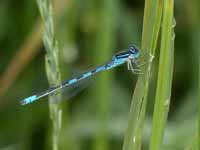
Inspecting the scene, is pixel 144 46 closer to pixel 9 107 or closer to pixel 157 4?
pixel 157 4

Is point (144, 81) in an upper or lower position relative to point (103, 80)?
lower

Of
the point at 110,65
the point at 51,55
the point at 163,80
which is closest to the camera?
the point at 163,80

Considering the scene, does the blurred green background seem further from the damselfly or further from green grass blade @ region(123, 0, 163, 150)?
green grass blade @ region(123, 0, 163, 150)

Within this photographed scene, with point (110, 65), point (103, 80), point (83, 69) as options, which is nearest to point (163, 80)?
point (110, 65)

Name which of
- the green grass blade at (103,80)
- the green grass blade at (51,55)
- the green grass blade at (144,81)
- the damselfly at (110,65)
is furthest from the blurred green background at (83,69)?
the green grass blade at (144,81)

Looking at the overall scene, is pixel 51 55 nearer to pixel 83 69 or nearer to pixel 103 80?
pixel 103 80

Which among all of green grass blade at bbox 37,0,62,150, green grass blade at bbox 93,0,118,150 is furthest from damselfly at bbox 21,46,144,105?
green grass blade at bbox 37,0,62,150

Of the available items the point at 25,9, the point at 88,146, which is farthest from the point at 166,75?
the point at 25,9
